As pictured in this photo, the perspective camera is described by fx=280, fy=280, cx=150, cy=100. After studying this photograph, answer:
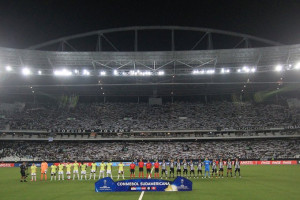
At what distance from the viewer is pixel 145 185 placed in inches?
679

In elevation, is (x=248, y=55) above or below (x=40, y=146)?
above

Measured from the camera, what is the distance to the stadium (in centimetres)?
4384

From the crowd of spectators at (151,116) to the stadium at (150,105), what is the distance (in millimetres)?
201

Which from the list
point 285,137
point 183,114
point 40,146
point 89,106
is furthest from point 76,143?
point 285,137

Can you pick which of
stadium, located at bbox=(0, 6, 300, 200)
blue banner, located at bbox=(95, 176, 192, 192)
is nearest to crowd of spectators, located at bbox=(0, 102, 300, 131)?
stadium, located at bbox=(0, 6, 300, 200)

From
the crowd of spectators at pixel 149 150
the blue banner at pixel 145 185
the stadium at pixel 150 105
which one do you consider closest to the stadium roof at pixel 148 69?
the stadium at pixel 150 105

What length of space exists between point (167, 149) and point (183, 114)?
1009 cm

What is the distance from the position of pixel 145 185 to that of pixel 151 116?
41.1 meters

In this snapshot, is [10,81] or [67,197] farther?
[10,81]

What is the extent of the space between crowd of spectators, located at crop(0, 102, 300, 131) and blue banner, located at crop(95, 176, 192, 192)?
118 ft

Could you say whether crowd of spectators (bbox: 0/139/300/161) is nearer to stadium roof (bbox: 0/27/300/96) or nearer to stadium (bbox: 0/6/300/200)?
stadium (bbox: 0/6/300/200)

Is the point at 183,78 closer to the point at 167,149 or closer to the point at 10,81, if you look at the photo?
the point at 167,149

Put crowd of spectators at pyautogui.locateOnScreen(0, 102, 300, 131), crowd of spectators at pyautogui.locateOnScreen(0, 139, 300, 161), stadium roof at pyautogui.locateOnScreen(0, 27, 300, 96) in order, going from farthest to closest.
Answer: crowd of spectators at pyautogui.locateOnScreen(0, 102, 300, 131) < crowd of spectators at pyautogui.locateOnScreen(0, 139, 300, 161) < stadium roof at pyautogui.locateOnScreen(0, 27, 300, 96)

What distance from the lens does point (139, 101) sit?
2527 inches
